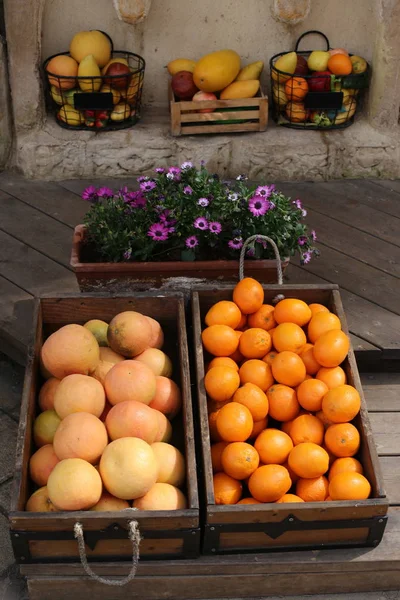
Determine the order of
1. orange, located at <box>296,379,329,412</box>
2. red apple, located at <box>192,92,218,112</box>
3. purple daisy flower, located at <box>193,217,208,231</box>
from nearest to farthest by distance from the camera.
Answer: orange, located at <box>296,379,329,412</box> < purple daisy flower, located at <box>193,217,208,231</box> < red apple, located at <box>192,92,218,112</box>

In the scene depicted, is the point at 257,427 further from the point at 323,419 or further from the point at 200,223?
the point at 200,223

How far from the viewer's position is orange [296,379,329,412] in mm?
2406

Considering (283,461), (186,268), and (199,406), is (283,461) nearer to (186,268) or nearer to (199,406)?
(199,406)

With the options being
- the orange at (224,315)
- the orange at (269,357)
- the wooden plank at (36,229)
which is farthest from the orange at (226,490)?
the wooden plank at (36,229)

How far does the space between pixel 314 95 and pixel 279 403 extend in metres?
2.11

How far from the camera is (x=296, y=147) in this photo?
403 cm

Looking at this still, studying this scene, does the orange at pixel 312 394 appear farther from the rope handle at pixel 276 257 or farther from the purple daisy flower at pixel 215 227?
the purple daisy flower at pixel 215 227

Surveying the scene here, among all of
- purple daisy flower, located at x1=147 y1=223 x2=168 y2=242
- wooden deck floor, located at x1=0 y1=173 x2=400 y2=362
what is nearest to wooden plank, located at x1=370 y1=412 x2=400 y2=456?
wooden deck floor, located at x1=0 y1=173 x2=400 y2=362

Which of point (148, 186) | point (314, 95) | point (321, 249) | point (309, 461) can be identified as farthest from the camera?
point (314, 95)

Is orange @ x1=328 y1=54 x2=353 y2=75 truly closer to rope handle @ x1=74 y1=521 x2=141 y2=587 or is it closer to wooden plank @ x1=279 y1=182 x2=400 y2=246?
wooden plank @ x1=279 y1=182 x2=400 y2=246

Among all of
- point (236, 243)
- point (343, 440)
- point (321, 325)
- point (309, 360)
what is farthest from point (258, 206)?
point (343, 440)

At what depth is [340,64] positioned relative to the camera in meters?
3.94

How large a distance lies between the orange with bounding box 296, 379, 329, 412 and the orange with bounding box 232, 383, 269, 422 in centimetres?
11

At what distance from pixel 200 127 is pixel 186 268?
1.31 m
